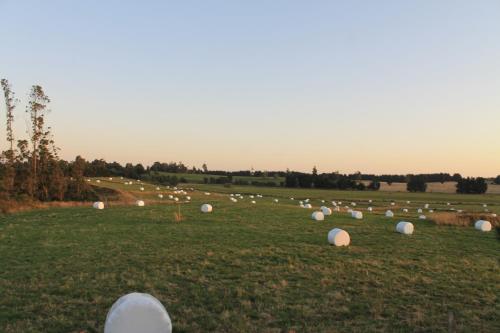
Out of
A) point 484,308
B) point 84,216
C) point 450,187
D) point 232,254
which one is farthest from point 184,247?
point 450,187

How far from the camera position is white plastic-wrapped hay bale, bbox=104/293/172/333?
6672 mm

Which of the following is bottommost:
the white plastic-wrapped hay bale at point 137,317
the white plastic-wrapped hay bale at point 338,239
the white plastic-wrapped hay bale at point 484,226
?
the white plastic-wrapped hay bale at point 484,226

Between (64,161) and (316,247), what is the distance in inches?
1582

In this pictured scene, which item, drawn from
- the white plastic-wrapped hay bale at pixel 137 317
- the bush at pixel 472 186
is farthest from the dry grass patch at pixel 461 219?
the bush at pixel 472 186

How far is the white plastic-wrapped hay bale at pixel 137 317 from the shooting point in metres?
6.67

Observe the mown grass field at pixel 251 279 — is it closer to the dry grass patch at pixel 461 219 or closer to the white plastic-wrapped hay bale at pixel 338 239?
the white plastic-wrapped hay bale at pixel 338 239

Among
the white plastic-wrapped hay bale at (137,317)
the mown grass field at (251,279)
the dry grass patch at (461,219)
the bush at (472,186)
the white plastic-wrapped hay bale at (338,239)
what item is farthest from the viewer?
the bush at (472,186)

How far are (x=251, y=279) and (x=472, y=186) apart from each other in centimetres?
9748

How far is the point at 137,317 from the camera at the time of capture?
6.75m

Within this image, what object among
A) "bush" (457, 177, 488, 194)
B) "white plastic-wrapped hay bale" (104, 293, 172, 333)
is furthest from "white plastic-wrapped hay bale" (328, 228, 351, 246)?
"bush" (457, 177, 488, 194)

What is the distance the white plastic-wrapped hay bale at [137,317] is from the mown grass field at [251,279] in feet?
2.89

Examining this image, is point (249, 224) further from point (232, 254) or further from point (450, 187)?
point (450, 187)

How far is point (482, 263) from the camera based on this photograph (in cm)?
1480

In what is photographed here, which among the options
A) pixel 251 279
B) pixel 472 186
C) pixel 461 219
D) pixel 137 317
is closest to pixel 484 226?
pixel 461 219
